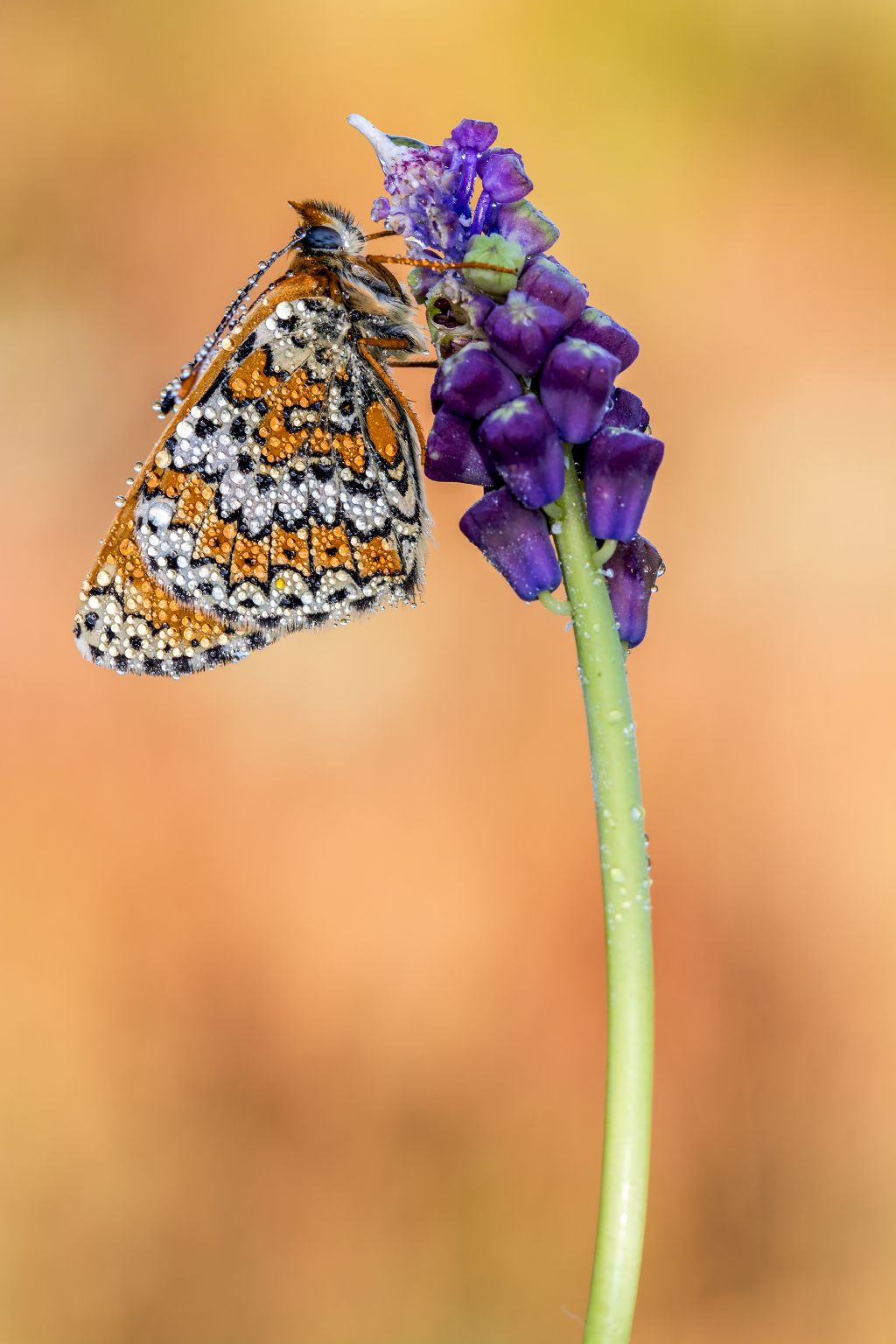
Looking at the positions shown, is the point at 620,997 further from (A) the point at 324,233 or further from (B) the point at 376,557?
(A) the point at 324,233

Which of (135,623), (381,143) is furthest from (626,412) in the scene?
(135,623)

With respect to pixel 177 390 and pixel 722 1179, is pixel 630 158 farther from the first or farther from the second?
pixel 722 1179

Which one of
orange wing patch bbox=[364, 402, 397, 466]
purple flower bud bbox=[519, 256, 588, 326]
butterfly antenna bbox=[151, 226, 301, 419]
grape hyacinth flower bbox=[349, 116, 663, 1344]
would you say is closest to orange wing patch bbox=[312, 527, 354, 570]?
orange wing patch bbox=[364, 402, 397, 466]

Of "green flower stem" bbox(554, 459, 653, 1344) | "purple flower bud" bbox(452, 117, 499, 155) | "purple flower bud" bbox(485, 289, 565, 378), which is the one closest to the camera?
"green flower stem" bbox(554, 459, 653, 1344)

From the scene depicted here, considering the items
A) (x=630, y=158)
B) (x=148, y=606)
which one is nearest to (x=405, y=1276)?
(x=148, y=606)

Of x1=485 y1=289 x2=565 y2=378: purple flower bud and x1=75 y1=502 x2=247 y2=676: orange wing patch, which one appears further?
x1=75 y1=502 x2=247 y2=676: orange wing patch

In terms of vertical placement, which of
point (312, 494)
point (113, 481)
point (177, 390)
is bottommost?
point (312, 494)

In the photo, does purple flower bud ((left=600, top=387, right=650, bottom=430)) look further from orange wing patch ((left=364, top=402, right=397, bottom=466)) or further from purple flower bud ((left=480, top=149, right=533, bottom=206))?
orange wing patch ((left=364, top=402, right=397, bottom=466))
